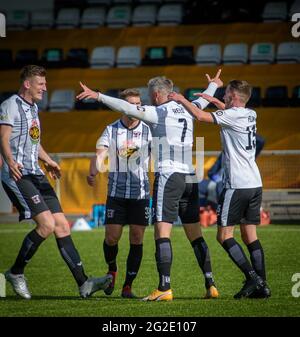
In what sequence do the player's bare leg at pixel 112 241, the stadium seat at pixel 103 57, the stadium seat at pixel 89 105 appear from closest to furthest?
the player's bare leg at pixel 112 241 → the stadium seat at pixel 89 105 → the stadium seat at pixel 103 57

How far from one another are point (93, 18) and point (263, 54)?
5.76m

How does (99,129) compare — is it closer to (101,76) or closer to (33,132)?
(101,76)

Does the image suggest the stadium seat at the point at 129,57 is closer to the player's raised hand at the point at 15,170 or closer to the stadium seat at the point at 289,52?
the stadium seat at the point at 289,52

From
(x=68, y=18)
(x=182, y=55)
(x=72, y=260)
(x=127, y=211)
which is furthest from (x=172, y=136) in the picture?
(x=68, y=18)

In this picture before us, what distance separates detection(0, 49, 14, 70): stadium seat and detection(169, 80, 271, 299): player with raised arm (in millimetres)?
17932

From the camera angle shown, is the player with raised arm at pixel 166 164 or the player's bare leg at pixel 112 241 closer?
the player with raised arm at pixel 166 164

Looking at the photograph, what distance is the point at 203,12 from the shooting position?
89.8 ft

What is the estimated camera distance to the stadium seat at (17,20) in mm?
28891

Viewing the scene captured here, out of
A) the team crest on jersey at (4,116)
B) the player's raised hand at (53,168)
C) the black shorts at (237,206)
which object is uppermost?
the team crest on jersey at (4,116)

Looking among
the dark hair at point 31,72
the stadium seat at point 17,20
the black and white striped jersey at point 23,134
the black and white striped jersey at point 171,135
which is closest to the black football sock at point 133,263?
the black and white striped jersey at point 171,135

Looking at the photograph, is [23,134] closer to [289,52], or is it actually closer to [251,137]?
[251,137]

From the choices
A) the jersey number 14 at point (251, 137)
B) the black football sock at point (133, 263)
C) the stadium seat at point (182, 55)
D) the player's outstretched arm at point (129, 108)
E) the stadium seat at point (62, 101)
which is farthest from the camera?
the stadium seat at point (62, 101)

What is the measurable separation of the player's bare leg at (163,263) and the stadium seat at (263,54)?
15.7 meters

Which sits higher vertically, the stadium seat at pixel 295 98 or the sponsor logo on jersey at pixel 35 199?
the stadium seat at pixel 295 98
